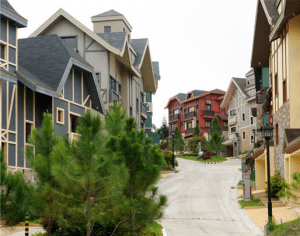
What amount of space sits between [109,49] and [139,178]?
61.9 ft

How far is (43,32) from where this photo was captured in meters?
31.6

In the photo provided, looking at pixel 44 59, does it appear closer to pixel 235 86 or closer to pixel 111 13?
pixel 111 13

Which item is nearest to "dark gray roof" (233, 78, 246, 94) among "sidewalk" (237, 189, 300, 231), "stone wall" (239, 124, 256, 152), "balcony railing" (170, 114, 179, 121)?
"stone wall" (239, 124, 256, 152)

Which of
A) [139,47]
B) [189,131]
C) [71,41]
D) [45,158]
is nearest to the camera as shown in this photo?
[45,158]

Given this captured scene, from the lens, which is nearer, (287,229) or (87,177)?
(87,177)

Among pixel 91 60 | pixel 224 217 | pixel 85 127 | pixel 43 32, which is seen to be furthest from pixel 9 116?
pixel 43 32

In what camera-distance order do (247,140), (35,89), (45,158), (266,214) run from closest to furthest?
(45,158) → (35,89) → (266,214) → (247,140)

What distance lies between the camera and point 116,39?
1254 inches

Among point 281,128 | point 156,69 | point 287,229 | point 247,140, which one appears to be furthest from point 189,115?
point 287,229

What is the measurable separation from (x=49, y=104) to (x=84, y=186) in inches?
421

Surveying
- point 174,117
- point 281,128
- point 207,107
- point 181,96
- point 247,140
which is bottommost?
point 247,140

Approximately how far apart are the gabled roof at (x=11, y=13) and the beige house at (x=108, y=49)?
11.6 meters

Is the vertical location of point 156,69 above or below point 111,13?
below

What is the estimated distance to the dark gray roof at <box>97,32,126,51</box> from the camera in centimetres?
3098
